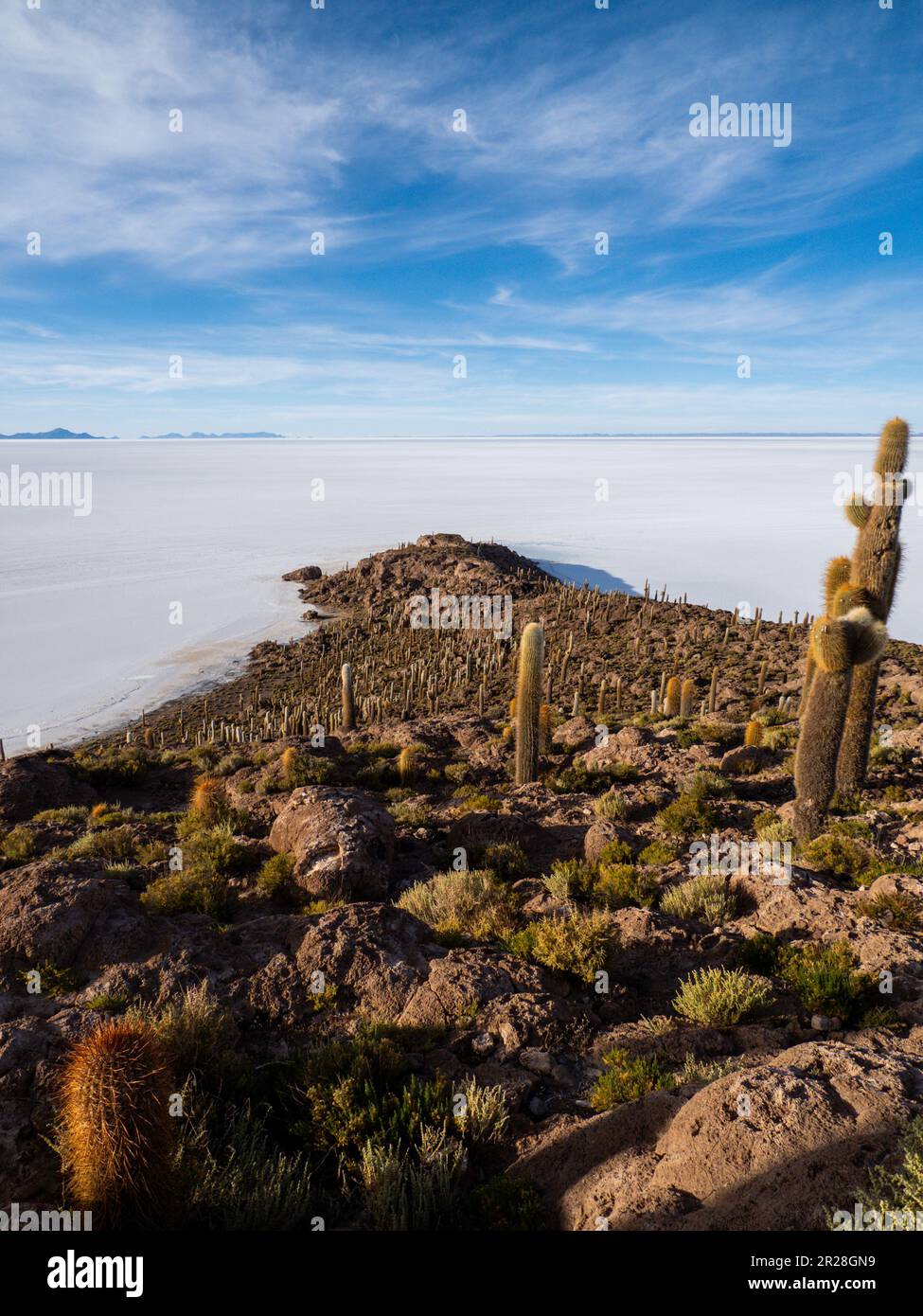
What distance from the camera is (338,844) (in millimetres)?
8680

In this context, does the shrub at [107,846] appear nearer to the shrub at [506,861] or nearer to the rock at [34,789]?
the rock at [34,789]

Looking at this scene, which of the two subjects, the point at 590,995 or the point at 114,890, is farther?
the point at 114,890

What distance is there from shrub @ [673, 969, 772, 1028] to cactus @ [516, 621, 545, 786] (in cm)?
847

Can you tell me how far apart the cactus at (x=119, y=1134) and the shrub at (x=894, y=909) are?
6590 mm

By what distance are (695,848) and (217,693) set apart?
23.8m

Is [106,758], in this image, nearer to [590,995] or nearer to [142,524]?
[590,995]

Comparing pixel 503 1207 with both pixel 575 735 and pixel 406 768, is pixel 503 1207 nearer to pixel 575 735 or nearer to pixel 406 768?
pixel 406 768

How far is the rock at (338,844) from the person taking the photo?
→ 8461 mm

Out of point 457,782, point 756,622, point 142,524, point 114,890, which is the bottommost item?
point 457,782

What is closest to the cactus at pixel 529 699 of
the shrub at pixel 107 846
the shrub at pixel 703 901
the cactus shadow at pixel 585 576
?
the shrub at pixel 703 901

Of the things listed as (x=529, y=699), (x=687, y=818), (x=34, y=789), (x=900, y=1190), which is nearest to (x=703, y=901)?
(x=687, y=818)

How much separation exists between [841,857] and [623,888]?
2913 mm
